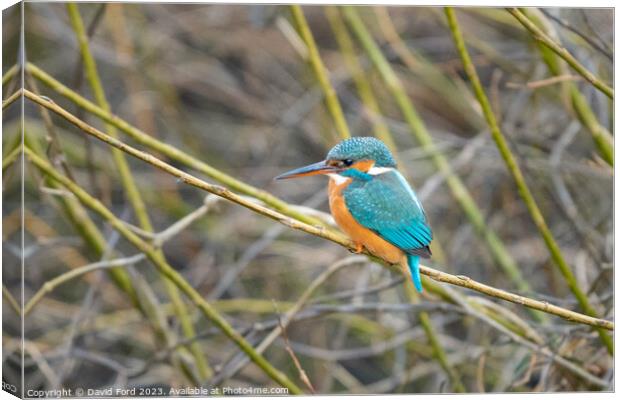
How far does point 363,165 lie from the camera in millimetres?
2293

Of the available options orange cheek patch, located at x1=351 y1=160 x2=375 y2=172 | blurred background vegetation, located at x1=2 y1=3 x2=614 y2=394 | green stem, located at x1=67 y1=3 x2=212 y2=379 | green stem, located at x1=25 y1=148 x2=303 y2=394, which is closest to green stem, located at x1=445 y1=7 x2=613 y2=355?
blurred background vegetation, located at x1=2 y1=3 x2=614 y2=394

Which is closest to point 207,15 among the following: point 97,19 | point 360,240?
point 97,19

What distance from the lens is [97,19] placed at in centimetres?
268

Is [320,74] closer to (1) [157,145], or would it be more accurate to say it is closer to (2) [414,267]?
(1) [157,145]

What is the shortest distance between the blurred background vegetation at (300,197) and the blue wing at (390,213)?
379 millimetres

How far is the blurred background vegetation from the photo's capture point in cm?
272

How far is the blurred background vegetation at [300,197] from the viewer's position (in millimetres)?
2721

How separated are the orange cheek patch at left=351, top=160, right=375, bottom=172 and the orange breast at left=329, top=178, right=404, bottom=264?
0.05 m

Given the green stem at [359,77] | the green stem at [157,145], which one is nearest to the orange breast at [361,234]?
the green stem at [157,145]

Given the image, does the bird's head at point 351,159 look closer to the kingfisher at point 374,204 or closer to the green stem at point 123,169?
the kingfisher at point 374,204

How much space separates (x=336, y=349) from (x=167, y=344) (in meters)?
0.67

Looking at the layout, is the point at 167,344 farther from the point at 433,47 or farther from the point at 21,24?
the point at 433,47

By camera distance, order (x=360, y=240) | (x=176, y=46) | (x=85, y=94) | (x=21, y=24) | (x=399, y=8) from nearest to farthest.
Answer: (x=360, y=240) < (x=21, y=24) < (x=85, y=94) < (x=399, y=8) < (x=176, y=46)

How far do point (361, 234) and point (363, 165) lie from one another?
196 millimetres
